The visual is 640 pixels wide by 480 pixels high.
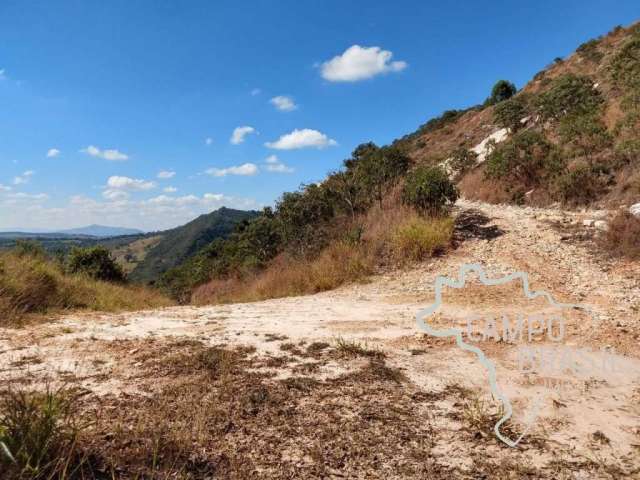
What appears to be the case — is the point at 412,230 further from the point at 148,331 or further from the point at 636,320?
the point at 148,331

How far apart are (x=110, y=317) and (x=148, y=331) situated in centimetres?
127

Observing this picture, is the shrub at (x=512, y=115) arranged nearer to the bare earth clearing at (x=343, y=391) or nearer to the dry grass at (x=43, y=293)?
the bare earth clearing at (x=343, y=391)

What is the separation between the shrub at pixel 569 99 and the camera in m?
16.4

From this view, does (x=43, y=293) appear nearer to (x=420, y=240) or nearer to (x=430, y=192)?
(x=420, y=240)

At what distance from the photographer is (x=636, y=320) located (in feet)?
14.8

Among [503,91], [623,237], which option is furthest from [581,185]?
[503,91]

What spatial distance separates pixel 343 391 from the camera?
3037 mm

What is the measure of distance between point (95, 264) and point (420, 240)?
8951 mm

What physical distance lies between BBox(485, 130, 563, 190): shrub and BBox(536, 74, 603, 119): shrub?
450cm

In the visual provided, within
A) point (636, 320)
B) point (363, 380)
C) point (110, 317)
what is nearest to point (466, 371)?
point (363, 380)

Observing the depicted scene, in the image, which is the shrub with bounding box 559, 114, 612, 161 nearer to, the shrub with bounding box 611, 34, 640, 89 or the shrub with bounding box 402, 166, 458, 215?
the shrub with bounding box 611, 34, 640, 89

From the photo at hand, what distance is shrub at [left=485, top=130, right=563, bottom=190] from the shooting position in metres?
12.7

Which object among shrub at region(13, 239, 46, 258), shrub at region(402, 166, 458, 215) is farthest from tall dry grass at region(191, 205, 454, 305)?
shrub at region(13, 239, 46, 258)

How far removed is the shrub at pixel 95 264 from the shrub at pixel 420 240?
8040mm
